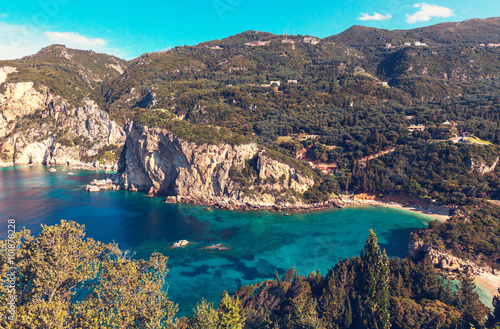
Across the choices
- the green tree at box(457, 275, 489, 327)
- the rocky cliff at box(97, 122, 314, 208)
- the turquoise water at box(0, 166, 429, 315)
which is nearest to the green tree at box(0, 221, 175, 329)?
the turquoise water at box(0, 166, 429, 315)

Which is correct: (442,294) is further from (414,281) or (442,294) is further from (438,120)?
(438,120)

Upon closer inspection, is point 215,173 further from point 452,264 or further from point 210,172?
point 452,264

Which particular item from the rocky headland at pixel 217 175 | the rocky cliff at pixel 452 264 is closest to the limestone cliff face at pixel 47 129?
the rocky headland at pixel 217 175

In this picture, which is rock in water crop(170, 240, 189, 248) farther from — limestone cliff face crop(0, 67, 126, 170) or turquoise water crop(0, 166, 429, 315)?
limestone cliff face crop(0, 67, 126, 170)

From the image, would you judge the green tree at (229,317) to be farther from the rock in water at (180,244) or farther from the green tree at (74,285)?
the rock in water at (180,244)

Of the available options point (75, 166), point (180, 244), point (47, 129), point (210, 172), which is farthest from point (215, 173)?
point (47, 129)
